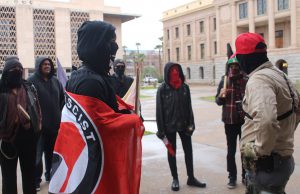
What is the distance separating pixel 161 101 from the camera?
5.91m

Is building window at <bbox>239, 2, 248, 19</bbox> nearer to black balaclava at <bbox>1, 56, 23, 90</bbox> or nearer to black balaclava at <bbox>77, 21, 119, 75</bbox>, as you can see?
black balaclava at <bbox>1, 56, 23, 90</bbox>

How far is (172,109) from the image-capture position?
19.2 ft

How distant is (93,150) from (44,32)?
62192 millimetres

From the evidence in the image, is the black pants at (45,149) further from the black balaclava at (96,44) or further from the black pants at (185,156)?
the black balaclava at (96,44)

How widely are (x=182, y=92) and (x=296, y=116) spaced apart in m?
2.64

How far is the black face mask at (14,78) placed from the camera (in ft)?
16.0

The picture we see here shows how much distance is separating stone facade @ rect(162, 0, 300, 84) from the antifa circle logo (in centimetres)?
3729

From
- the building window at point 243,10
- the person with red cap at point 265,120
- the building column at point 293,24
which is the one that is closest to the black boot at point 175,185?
the person with red cap at point 265,120

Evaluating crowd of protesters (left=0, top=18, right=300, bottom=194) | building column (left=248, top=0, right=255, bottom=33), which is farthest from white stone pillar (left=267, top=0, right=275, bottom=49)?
crowd of protesters (left=0, top=18, right=300, bottom=194)

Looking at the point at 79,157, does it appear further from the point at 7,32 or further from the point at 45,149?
the point at 7,32

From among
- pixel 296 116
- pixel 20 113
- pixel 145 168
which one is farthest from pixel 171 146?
pixel 296 116

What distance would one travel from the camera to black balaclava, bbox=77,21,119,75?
9.16ft

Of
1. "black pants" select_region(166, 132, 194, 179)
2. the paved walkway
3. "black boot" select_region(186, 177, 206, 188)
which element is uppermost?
"black pants" select_region(166, 132, 194, 179)

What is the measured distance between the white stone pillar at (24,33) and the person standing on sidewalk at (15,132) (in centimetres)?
5626
